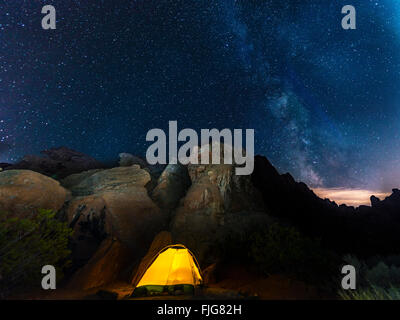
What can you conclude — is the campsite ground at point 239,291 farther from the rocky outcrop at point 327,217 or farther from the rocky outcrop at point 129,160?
the rocky outcrop at point 129,160

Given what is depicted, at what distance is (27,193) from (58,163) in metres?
10.3

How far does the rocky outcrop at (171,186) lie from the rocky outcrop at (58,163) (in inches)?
349

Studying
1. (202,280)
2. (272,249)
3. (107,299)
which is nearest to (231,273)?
(202,280)

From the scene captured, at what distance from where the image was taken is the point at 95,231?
16500mm

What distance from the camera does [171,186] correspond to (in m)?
21.7

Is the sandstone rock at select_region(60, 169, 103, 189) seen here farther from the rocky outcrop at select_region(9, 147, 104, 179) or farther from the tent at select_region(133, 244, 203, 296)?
the tent at select_region(133, 244, 203, 296)

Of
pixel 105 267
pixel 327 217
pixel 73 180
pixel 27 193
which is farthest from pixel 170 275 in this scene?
pixel 327 217

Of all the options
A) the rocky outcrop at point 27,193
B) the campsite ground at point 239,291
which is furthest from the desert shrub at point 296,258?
the rocky outcrop at point 27,193

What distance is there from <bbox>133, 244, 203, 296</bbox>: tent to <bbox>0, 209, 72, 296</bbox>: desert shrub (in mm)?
4315

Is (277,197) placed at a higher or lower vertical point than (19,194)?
Result: lower

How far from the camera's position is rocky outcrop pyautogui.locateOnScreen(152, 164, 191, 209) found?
20.7m

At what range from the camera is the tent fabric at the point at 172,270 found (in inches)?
425

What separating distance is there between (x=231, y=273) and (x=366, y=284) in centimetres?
641
